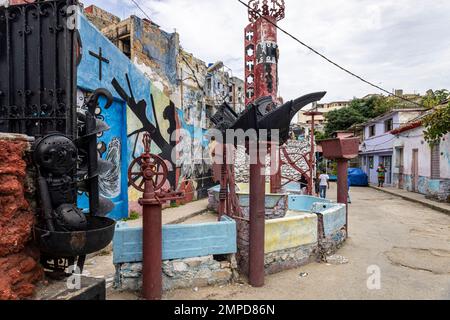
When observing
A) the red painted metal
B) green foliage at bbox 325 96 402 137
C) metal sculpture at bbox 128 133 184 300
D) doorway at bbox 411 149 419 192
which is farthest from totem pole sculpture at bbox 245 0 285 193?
metal sculpture at bbox 128 133 184 300

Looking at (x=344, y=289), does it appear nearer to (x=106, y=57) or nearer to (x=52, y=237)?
(x=52, y=237)

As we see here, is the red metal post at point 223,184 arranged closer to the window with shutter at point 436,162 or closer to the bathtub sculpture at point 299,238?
the bathtub sculpture at point 299,238

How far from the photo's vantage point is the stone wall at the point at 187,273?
4145 millimetres

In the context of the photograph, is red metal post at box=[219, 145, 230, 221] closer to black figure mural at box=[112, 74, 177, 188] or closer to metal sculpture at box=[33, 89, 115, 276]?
metal sculpture at box=[33, 89, 115, 276]

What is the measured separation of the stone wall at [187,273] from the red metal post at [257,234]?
292 mm

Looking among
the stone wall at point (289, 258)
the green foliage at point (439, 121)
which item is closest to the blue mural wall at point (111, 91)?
the stone wall at point (289, 258)

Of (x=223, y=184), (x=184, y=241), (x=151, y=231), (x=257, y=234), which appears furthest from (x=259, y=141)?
(x=151, y=231)

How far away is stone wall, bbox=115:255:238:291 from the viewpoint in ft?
13.6

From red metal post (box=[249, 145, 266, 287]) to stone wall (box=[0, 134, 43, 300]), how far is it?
2.75m

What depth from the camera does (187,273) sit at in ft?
14.0

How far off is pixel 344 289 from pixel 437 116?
11.1m

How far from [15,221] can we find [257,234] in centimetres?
298

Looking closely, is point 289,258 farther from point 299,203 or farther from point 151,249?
point 299,203

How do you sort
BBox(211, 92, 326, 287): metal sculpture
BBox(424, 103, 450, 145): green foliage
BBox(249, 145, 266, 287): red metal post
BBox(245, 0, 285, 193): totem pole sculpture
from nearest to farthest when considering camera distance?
BBox(211, 92, 326, 287): metal sculpture
BBox(249, 145, 266, 287): red metal post
BBox(424, 103, 450, 145): green foliage
BBox(245, 0, 285, 193): totem pole sculpture
